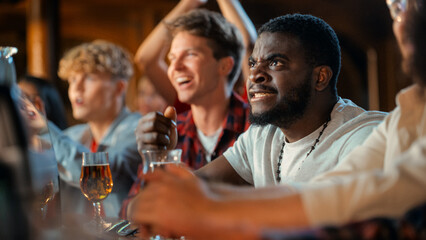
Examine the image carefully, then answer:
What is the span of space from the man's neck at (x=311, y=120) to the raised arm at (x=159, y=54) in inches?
55.8

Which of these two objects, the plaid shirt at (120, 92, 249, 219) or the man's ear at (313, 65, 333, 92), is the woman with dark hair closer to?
the plaid shirt at (120, 92, 249, 219)

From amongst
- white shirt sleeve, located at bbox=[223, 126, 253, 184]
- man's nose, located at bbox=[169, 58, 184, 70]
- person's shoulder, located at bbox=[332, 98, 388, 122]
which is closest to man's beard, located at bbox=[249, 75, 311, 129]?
person's shoulder, located at bbox=[332, 98, 388, 122]

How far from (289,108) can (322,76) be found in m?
0.16

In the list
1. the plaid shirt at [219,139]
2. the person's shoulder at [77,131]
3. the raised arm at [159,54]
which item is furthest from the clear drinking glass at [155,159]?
the person's shoulder at [77,131]

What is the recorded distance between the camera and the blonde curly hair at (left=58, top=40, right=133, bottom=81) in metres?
3.06

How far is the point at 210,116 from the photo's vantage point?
8.10 feet

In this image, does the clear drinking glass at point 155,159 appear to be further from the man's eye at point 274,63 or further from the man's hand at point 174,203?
the man's eye at point 274,63


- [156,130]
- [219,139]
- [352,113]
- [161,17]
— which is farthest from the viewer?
[161,17]

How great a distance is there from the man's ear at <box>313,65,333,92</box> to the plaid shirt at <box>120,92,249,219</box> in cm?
71

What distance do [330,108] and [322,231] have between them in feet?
3.23

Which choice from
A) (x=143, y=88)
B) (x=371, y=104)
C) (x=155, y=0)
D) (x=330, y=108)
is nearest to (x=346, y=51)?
(x=371, y=104)

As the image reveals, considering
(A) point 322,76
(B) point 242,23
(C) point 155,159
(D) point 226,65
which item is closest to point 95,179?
(C) point 155,159

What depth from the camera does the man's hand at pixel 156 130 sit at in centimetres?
180

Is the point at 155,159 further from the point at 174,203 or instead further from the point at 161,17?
the point at 161,17
